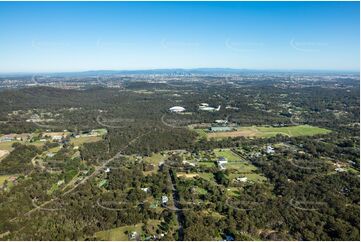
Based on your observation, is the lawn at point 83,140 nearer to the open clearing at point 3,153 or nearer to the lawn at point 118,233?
the open clearing at point 3,153

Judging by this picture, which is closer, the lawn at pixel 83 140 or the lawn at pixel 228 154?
the lawn at pixel 228 154

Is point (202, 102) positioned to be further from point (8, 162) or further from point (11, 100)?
point (8, 162)

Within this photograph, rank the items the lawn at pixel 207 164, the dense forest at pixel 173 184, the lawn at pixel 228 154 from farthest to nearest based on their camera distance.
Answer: the lawn at pixel 228 154 → the lawn at pixel 207 164 → the dense forest at pixel 173 184

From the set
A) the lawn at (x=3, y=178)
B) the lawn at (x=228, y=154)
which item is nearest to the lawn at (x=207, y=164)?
the lawn at (x=228, y=154)

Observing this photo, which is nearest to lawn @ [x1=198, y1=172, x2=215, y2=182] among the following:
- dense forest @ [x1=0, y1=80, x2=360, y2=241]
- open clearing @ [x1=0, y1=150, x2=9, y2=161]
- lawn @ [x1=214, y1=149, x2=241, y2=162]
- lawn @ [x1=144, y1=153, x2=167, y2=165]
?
dense forest @ [x1=0, y1=80, x2=360, y2=241]

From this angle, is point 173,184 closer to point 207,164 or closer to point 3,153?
point 207,164

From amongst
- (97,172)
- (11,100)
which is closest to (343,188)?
(97,172)

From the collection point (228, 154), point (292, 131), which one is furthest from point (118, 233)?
point (292, 131)

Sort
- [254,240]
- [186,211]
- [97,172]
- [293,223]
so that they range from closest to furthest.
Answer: [254,240] → [293,223] → [186,211] → [97,172]
